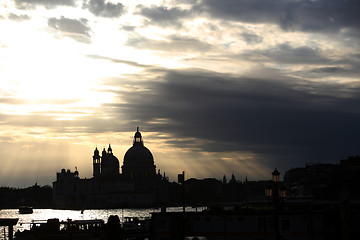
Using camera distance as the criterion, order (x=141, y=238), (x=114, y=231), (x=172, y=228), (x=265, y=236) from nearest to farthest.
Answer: (x=114, y=231) < (x=265, y=236) < (x=172, y=228) < (x=141, y=238)

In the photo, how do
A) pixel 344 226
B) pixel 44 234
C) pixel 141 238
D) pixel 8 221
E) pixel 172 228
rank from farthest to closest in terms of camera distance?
pixel 141 238 < pixel 44 234 < pixel 8 221 < pixel 172 228 < pixel 344 226

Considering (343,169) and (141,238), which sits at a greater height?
(343,169)

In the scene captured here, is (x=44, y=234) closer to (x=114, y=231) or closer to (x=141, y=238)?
(x=141, y=238)

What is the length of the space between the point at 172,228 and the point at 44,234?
63.6 feet

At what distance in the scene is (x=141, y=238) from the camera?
226 feet

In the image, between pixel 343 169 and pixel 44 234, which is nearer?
pixel 44 234

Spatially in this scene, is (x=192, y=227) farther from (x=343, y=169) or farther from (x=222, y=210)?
(x=343, y=169)

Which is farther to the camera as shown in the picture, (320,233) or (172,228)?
(172,228)

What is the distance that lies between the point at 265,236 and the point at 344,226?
19.3m

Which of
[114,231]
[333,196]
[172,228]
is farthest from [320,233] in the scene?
[333,196]

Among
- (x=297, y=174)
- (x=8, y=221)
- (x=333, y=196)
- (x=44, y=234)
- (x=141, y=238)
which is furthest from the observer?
(x=297, y=174)

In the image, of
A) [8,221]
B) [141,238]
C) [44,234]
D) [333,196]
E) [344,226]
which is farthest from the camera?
[333,196]

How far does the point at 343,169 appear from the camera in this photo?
136750 mm

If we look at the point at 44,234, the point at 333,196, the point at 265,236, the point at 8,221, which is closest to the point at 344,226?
the point at 265,236
